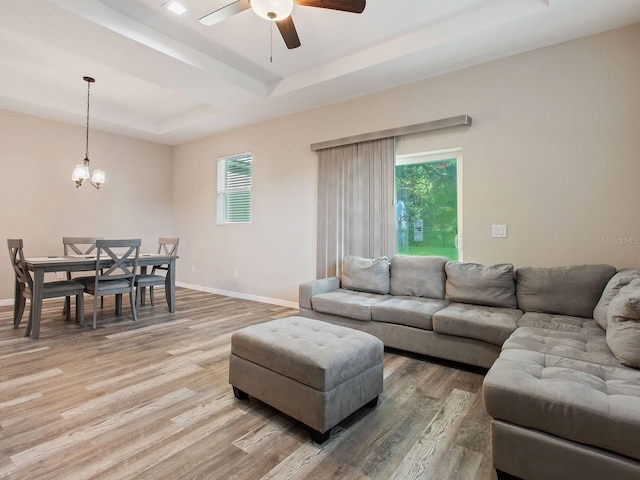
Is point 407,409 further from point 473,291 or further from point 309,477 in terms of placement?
point 473,291

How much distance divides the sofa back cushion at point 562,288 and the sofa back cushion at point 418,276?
2.24 ft

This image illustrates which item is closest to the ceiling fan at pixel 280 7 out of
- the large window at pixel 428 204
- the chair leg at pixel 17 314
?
the large window at pixel 428 204

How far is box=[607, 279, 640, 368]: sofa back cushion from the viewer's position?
5.37ft

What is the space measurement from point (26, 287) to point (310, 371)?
366cm

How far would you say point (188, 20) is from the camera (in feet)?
9.82

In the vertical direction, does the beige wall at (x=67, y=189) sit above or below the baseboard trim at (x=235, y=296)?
above

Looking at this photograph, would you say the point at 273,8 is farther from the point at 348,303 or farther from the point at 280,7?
the point at 348,303

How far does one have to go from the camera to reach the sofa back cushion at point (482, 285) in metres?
2.87

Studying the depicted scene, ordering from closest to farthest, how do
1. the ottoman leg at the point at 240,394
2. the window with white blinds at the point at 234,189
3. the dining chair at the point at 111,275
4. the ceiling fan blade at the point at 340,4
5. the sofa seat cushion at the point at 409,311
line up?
the ceiling fan blade at the point at 340,4 < the ottoman leg at the point at 240,394 < the sofa seat cushion at the point at 409,311 < the dining chair at the point at 111,275 < the window with white blinds at the point at 234,189

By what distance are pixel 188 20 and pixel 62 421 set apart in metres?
3.27

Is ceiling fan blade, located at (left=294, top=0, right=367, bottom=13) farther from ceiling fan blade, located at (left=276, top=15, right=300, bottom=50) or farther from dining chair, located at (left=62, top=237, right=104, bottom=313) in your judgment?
dining chair, located at (left=62, top=237, right=104, bottom=313)

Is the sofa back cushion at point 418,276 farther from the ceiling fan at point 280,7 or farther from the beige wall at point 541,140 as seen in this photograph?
the ceiling fan at point 280,7

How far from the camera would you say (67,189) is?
5344mm

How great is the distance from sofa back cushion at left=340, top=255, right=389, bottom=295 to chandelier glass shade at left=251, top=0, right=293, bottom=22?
8.05 feet
